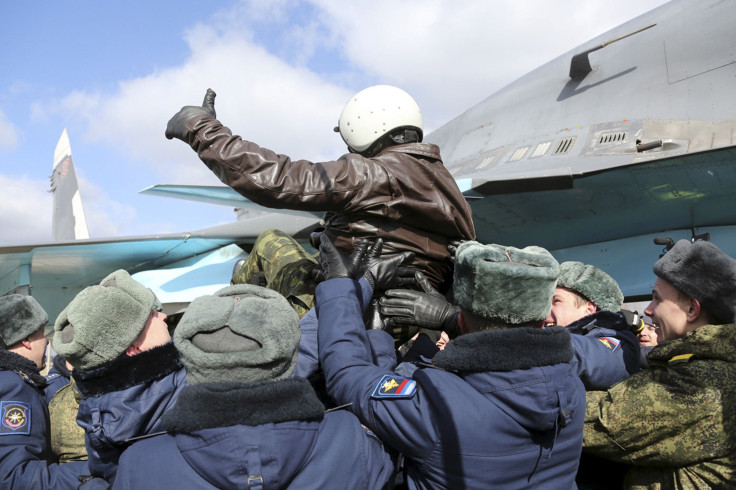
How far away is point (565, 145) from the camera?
6.67 meters

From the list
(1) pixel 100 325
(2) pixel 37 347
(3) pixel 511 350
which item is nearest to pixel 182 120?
(1) pixel 100 325

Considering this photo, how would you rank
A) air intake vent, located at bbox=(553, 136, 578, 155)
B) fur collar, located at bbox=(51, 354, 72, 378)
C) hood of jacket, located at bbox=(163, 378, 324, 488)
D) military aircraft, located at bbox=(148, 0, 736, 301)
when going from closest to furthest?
hood of jacket, located at bbox=(163, 378, 324, 488)
fur collar, located at bbox=(51, 354, 72, 378)
military aircraft, located at bbox=(148, 0, 736, 301)
air intake vent, located at bbox=(553, 136, 578, 155)

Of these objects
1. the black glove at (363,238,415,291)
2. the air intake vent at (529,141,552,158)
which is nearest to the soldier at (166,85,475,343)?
the black glove at (363,238,415,291)

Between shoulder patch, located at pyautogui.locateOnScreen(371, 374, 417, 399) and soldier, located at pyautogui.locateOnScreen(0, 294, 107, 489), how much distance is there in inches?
35.9

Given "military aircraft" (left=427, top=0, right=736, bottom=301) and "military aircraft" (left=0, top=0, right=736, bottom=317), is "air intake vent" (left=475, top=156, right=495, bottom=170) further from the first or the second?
"military aircraft" (left=427, top=0, right=736, bottom=301)

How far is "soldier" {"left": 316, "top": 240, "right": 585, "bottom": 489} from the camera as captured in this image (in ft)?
5.20

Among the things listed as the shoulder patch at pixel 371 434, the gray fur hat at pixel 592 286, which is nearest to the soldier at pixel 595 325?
the gray fur hat at pixel 592 286

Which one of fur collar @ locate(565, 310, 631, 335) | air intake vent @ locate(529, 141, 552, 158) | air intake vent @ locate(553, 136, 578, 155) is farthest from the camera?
air intake vent @ locate(529, 141, 552, 158)

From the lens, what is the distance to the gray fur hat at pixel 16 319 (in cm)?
264

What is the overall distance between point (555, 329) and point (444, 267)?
1.11 meters

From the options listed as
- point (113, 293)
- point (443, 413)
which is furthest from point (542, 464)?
point (113, 293)

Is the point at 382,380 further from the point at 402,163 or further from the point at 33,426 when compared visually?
the point at 33,426

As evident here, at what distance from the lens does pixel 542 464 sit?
5.48 feet

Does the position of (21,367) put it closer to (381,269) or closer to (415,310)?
(381,269)
